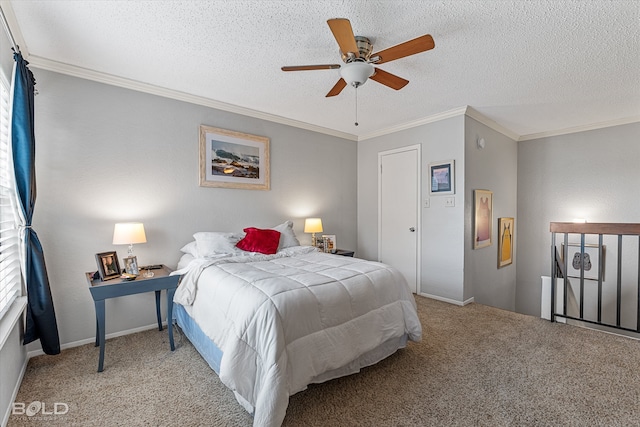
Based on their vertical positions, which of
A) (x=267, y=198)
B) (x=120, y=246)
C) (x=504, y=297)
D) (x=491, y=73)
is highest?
(x=491, y=73)

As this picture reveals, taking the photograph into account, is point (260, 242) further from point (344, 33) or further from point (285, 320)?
point (344, 33)

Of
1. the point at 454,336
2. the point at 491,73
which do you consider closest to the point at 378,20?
the point at 491,73

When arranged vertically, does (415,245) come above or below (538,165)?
below

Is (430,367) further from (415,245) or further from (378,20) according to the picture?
(378,20)

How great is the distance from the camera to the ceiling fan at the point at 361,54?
68.6 inches

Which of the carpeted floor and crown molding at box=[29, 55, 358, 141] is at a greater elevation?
crown molding at box=[29, 55, 358, 141]

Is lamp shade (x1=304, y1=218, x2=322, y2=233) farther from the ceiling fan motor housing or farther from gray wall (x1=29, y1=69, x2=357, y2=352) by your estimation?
the ceiling fan motor housing

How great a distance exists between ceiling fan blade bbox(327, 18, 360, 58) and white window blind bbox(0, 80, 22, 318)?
89.6 inches

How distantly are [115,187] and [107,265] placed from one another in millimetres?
806

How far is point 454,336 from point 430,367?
27.6 inches

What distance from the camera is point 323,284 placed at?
2.03 meters

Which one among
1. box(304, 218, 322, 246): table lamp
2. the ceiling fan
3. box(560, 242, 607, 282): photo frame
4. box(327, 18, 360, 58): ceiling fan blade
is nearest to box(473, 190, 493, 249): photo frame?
box(560, 242, 607, 282): photo frame

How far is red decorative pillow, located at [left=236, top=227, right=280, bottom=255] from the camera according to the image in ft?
10.4

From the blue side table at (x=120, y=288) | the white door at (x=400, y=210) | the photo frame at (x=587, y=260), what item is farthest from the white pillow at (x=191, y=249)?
the photo frame at (x=587, y=260)
